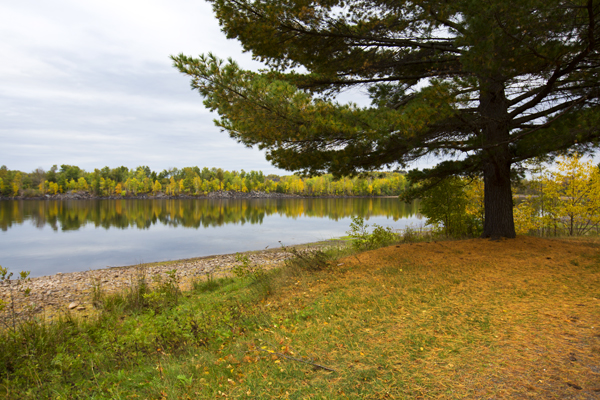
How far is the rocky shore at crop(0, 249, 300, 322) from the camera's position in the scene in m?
8.66

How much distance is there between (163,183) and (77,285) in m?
125

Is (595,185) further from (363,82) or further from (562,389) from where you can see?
(562,389)

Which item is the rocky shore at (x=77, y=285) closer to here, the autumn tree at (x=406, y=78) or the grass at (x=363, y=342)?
the grass at (x=363, y=342)

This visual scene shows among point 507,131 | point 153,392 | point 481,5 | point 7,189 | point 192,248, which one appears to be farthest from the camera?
point 7,189

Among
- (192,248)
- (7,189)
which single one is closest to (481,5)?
(192,248)

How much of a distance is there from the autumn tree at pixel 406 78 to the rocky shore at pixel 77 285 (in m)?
5.65

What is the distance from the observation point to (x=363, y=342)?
3623 mm

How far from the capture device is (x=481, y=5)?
5020 mm

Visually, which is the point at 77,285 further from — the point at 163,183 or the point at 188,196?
the point at 163,183

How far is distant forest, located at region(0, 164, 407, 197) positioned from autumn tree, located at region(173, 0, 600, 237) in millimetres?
92094

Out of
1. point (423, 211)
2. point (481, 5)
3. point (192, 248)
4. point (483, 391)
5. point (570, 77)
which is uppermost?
point (481, 5)

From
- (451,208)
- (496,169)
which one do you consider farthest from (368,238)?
(496,169)

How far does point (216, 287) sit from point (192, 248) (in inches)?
581

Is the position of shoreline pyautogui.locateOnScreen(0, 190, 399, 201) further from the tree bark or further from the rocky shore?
the tree bark
